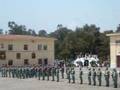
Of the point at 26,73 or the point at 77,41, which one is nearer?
the point at 26,73

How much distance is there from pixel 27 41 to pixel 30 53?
2.22 meters

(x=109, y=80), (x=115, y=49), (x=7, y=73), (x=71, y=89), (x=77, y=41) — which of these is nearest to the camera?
(x=71, y=89)

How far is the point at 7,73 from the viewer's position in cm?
5044

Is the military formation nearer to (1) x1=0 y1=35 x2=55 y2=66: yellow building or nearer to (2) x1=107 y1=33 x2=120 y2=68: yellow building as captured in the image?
(2) x1=107 y1=33 x2=120 y2=68: yellow building

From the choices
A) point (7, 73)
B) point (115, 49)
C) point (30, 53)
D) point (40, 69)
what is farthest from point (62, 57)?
point (40, 69)

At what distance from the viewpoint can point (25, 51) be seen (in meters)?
77.2

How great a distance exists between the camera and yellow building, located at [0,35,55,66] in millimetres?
75750

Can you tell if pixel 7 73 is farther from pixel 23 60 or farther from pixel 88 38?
pixel 88 38

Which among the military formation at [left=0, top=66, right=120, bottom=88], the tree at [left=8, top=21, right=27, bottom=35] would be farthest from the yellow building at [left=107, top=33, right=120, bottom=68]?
the tree at [left=8, top=21, right=27, bottom=35]

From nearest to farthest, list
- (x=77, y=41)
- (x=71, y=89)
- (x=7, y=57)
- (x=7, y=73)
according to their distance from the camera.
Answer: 1. (x=71, y=89)
2. (x=7, y=73)
3. (x=7, y=57)
4. (x=77, y=41)

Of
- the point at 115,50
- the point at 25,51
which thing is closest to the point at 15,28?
the point at 25,51

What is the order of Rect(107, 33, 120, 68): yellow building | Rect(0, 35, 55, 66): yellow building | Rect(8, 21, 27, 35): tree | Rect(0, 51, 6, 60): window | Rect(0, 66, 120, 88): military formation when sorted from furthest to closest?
Rect(8, 21, 27, 35): tree
Rect(0, 35, 55, 66): yellow building
Rect(0, 51, 6, 60): window
Rect(107, 33, 120, 68): yellow building
Rect(0, 66, 120, 88): military formation

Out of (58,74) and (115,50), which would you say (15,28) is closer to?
(115,50)

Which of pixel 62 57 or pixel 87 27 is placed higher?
pixel 87 27
